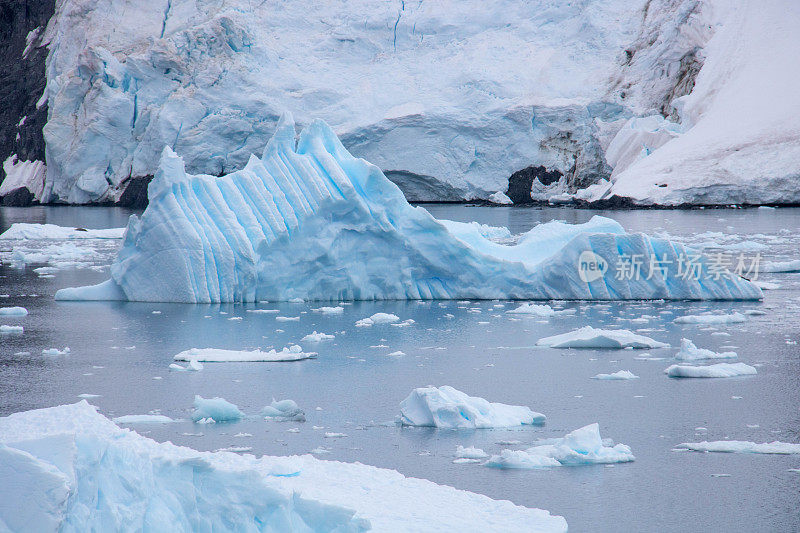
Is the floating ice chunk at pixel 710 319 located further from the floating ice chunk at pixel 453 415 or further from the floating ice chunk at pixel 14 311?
the floating ice chunk at pixel 14 311

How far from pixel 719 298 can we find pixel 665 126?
19075 millimetres

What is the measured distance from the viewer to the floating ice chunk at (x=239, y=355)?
6.33 m

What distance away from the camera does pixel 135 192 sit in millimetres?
27297

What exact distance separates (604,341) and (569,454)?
112 inches

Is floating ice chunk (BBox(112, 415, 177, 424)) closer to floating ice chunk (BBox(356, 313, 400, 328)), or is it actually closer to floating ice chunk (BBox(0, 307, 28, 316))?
→ floating ice chunk (BBox(356, 313, 400, 328))

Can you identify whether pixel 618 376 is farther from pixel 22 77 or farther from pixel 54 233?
pixel 22 77

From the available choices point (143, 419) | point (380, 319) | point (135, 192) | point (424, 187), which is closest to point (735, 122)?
point (424, 187)

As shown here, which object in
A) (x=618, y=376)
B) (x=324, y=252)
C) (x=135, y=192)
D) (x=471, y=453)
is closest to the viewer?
(x=471, y=453)

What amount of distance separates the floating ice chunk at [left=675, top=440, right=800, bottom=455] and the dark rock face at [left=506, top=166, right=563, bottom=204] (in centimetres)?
2268

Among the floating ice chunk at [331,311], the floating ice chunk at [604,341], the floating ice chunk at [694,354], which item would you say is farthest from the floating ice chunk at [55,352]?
the floating ice chunk at [694,354]

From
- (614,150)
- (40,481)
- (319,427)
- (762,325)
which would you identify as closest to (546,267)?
(762,325)

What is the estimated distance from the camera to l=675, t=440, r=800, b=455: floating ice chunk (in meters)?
4.21

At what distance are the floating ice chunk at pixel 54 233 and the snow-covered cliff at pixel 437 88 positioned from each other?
301 inches

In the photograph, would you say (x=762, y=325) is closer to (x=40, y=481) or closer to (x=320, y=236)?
(x=320, y=236)
